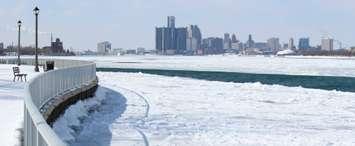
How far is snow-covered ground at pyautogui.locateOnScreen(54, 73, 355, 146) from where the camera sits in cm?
1552

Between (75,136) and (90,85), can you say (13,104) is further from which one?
→ (90,85)

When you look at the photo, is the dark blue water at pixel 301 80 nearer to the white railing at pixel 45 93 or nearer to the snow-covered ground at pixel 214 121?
the snow-covered ground at pixel 214 121

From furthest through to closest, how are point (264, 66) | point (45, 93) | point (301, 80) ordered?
point (264, 66) < point (301, 80) < point (45, 93)

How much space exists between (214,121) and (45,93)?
5446 mm

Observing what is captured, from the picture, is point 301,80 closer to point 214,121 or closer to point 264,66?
point 264,66

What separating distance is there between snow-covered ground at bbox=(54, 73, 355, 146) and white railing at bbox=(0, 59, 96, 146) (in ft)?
3.41

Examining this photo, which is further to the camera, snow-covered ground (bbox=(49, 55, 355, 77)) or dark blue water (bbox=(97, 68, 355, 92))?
snow-covered ground (bbox=(49, 55, 355, 77))

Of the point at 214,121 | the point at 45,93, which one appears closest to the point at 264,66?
the point at 214,121

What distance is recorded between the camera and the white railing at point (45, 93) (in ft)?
20.4

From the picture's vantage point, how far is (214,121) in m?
19.4

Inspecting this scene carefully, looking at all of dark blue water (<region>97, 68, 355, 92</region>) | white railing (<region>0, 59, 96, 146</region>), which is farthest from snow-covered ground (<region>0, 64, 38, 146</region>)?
dark blue water (<region>97, 68, 355, 92</region>)

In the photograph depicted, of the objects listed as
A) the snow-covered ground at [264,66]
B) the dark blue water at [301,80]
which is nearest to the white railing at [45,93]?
the dark blue water at [301,80]

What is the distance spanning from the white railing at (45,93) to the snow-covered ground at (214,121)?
1041 mm

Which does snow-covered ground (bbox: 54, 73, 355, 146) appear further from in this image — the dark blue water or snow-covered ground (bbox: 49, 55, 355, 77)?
snow-covered ground (bbox: 49, 55, 355, 77)
